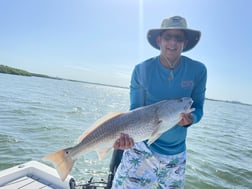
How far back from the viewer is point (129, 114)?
2.98 meters

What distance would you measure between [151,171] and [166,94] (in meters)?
0.88

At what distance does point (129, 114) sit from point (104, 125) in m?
0.30

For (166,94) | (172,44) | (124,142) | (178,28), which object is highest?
(178,28)

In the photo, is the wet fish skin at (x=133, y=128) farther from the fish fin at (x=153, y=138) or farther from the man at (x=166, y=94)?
the man at (x=166, y=94)

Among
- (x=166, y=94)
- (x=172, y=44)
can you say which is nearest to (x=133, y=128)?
(x=166, y=94)

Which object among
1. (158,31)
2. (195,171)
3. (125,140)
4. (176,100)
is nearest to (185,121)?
(176,100)

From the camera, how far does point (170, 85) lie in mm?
3014

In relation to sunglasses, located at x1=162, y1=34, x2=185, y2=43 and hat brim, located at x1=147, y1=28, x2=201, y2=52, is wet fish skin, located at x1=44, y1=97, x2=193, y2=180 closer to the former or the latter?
sunglasses, located at x1=162, y1=34, x2=185, y2=43

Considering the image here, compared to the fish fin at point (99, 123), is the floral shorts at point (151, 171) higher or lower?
lower

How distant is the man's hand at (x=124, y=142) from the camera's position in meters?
2.90

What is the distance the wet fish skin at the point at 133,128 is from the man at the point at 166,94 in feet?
0.55

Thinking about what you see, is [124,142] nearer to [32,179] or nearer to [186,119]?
[186,119]

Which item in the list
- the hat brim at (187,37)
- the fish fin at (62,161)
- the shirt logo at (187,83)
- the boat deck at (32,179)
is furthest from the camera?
the boat deck at (32,179)

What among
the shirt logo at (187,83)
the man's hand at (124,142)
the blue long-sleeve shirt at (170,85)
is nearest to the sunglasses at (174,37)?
the blue long-sleeve shirt at (170,85)
